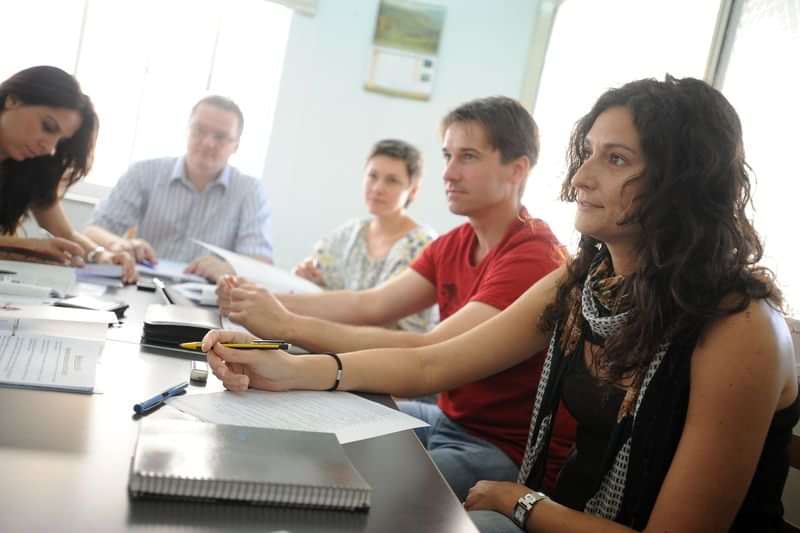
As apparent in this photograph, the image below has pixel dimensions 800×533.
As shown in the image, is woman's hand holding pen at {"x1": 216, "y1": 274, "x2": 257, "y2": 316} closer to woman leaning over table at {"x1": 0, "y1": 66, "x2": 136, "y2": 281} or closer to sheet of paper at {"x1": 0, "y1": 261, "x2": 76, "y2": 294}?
sheet of paper at {"x1": 0, "y1": 261, "x2": 76, "y2": 294}

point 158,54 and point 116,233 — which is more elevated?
point 158,54

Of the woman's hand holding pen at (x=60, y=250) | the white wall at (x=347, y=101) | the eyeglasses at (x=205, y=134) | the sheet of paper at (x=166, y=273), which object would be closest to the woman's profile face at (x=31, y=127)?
the woman's hand holding pen at (x=60, y=250)

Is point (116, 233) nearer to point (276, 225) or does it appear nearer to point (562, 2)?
point (276, 225)

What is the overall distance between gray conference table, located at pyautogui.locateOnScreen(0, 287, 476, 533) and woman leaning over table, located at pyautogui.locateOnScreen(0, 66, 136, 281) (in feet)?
3.56

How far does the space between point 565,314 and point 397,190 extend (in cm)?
169

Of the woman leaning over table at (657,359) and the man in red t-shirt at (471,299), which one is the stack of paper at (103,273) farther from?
the woman leaning over table at (657,359)

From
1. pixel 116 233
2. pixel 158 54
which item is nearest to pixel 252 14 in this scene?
pixel 158 54

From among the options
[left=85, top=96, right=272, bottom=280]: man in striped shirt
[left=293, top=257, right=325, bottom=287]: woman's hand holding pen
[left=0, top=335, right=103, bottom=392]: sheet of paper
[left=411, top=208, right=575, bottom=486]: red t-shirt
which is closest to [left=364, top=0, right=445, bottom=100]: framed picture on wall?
[left=85, top=96, right=272, bottom=280]: man in striped shirt

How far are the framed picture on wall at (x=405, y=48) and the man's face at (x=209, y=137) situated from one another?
115 centimetres

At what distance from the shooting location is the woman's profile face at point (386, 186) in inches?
116

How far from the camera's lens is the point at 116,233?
300cm

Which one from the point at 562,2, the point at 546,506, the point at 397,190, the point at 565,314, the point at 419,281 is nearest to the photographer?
the point at 546,506

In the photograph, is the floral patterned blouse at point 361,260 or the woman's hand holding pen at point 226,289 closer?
the woman's hand holding pen at point 226,289

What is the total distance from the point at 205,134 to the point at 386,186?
747mm
